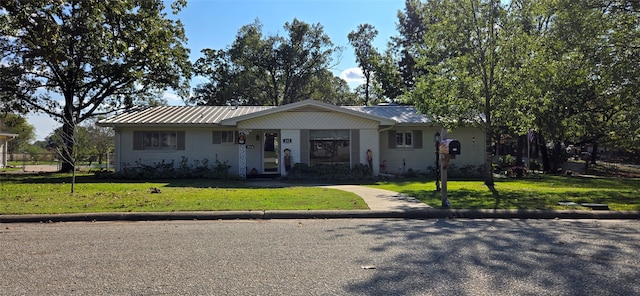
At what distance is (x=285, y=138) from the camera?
20125 millimetres

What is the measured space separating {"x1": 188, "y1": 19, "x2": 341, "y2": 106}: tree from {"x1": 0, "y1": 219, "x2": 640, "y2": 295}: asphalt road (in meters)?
33.9

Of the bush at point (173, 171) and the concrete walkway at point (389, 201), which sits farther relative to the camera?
the bush at point (173, 171)

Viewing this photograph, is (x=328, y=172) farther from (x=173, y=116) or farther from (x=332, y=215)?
(x=332, y=215)

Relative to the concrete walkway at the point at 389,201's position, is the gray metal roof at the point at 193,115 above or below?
above

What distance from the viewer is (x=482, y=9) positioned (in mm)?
14859

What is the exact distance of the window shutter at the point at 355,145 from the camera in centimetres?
2022

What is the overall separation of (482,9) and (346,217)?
9.74m

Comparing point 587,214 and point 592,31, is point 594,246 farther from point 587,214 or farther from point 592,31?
point 592,31

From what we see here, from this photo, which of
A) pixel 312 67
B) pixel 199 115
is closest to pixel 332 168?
pixel 199 115

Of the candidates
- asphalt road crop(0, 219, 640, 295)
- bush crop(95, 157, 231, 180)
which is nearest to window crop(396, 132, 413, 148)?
bush crop(95, 157, 231, 180)

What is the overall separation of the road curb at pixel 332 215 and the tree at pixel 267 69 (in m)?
31.6

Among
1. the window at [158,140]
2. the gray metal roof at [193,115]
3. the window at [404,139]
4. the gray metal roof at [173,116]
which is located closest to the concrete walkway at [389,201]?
the gray metal roof at [193,115]

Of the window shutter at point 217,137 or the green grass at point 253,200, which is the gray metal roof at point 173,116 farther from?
the green grass at point 253,200

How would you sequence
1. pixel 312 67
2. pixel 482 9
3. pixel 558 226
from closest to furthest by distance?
pixel 558 226 → pixel 482 9 → pixel 312 67
